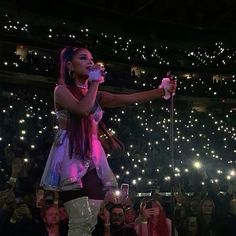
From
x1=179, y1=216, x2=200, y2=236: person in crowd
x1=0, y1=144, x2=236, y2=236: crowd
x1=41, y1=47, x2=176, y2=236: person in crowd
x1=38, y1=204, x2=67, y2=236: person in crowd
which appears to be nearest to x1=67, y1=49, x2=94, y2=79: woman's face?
x1=41, y1=47, x2=176, y2=236: person in crowd

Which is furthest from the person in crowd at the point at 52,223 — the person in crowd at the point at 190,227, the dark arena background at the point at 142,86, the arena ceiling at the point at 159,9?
the arena ceiling at the point at 159,9

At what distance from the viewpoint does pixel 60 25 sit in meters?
27.1

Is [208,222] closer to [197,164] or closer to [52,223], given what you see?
[52,223]

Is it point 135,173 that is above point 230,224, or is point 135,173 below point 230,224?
above

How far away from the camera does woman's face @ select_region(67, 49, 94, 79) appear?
2.68 metres

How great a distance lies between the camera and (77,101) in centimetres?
253

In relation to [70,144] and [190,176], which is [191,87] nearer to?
[190,176]

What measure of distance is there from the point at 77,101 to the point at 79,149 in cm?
26

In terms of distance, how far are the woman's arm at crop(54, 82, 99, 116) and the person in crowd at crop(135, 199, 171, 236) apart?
337 centimetres

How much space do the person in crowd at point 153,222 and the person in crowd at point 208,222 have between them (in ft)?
3.53

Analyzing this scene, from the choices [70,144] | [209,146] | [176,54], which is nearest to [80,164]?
[70,144]

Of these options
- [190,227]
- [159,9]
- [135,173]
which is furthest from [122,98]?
[159,9]

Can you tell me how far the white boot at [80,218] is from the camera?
2420 mm

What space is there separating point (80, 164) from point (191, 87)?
25.4 metres
